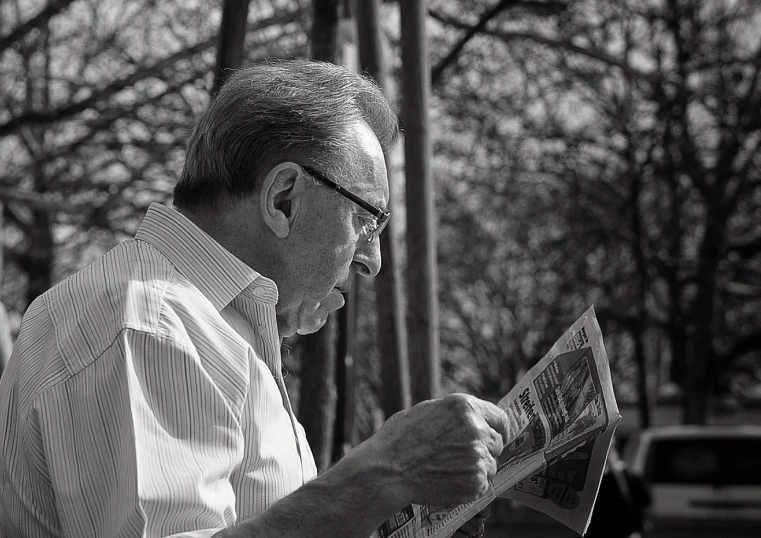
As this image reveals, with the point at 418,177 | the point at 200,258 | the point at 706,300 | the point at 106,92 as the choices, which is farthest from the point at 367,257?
the point at 706,300

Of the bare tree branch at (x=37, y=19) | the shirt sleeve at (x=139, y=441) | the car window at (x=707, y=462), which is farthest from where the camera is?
the car window at (x=707, y=462)

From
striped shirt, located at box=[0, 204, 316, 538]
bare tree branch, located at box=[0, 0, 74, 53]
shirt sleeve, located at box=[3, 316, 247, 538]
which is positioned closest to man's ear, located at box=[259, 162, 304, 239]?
striped shirt, located at box=[0, 204, 316, 538]

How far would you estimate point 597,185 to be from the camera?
607 inches

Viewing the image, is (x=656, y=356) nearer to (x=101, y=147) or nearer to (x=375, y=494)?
(x=101, y=147)

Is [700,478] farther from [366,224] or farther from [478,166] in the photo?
[366,224]

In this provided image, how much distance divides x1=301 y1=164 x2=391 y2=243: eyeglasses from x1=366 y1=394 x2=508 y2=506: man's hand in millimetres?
482

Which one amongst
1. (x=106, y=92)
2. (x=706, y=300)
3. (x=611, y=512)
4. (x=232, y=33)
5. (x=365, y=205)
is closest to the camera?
(x=365, y=205)

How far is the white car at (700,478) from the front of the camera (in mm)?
13055

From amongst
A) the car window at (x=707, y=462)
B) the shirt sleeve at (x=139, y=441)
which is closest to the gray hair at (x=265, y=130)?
the shirt sleeve at (x=139, y=441)

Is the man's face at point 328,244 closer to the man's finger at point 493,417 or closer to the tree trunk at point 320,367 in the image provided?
the man's finger at point 493,417

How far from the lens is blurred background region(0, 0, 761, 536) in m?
3.81

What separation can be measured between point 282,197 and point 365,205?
0.55 feet

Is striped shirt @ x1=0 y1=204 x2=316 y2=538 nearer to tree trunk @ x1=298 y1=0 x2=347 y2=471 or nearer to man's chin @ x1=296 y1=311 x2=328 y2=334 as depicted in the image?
man's chin @ x1=296 y1=311 x2=328 y2=334

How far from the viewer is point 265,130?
6.16ft
